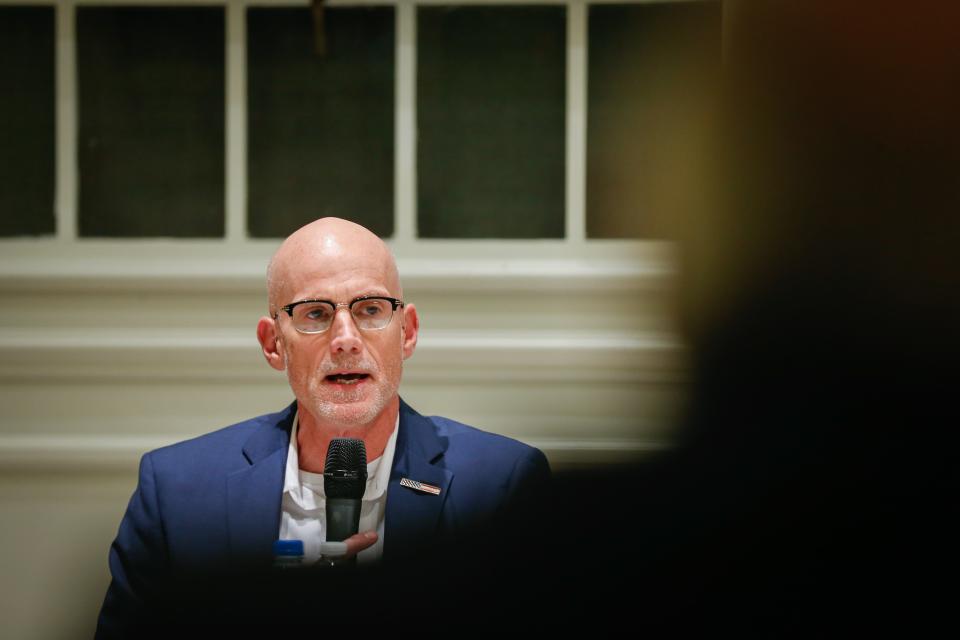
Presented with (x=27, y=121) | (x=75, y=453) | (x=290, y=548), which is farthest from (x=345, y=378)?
(x=27, y=121)

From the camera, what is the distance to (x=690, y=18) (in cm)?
116

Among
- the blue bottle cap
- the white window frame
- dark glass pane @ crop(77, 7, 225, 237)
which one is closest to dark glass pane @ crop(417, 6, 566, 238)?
the white window frame

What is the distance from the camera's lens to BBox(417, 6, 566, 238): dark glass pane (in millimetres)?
1938

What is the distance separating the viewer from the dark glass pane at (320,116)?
1.95m

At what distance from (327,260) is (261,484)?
0.30 metres

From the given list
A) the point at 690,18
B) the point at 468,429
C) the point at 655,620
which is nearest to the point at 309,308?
the point at 468,429

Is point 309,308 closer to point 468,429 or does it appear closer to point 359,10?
point 468,429

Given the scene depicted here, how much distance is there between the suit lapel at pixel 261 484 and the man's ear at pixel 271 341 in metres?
0.07

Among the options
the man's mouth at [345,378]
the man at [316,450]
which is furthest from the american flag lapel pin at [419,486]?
the man's mouth at [345,378]

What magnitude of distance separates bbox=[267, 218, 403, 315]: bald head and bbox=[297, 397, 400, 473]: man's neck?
154 mm

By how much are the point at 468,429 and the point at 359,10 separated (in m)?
0.99

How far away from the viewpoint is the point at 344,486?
957 millimetres

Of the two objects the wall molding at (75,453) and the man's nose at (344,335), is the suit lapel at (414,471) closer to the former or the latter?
the man's nose at (344,335)

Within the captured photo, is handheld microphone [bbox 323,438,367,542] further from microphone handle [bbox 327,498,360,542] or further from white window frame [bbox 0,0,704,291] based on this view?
white window frame [bbox 0,0,704,291]
